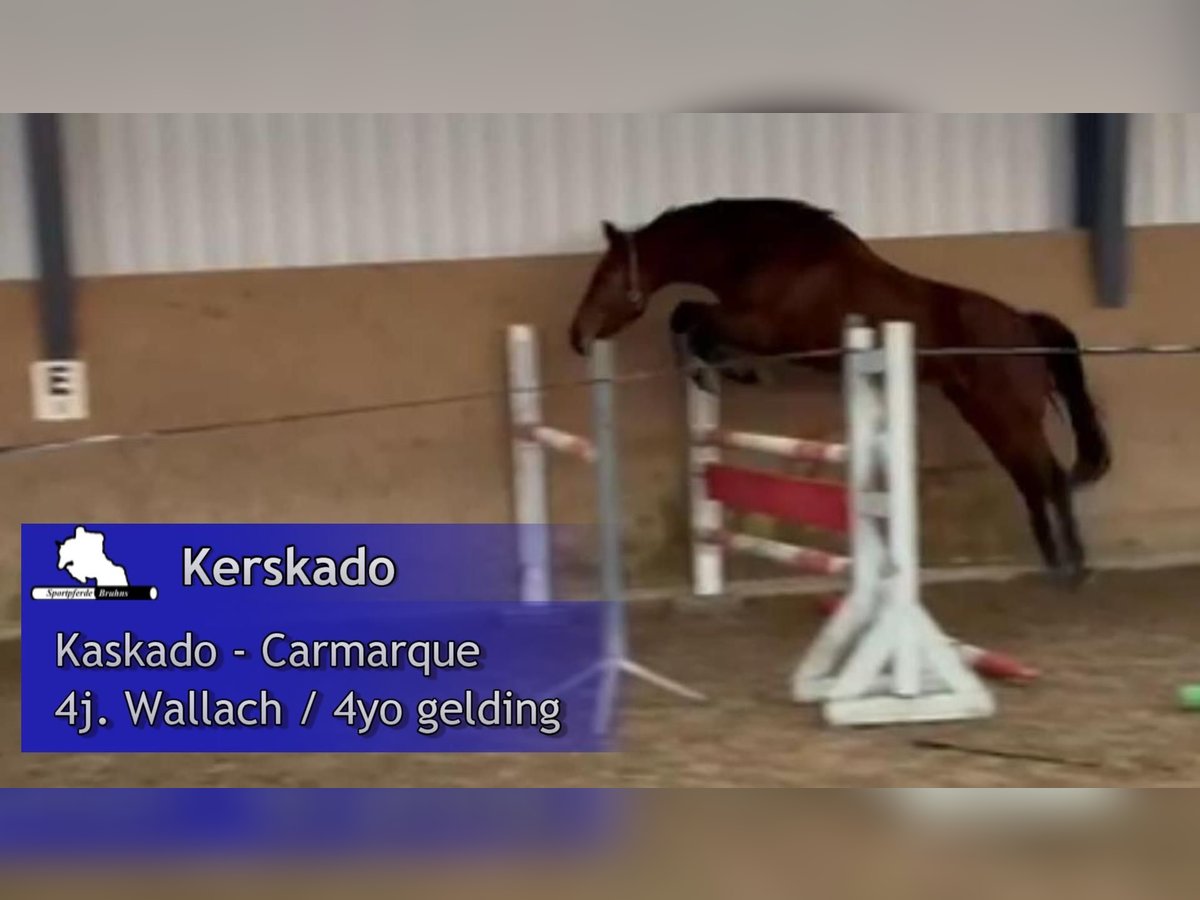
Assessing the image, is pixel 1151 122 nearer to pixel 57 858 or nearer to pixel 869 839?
pixel 869 839

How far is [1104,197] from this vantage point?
12.8ft

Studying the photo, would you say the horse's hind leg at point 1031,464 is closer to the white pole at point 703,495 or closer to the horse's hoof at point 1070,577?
the horse's hoof at point 1070,577

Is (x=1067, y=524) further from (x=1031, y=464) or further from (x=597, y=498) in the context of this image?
(x=597, y=498)

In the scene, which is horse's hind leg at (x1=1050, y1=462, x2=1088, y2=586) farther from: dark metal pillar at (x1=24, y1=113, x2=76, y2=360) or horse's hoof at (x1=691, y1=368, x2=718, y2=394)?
dark metal pillar at (x1=24, y1=113, x2=76, y2=360)

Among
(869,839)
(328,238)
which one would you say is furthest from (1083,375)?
(869,839)

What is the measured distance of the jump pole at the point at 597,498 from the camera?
106 inches

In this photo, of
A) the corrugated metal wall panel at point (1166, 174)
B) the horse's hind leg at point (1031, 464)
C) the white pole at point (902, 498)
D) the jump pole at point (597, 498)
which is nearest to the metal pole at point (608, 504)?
the jump pole at point (597, 498)

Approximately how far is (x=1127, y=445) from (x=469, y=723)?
2.07 meters

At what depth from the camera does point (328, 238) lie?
11.9 ft

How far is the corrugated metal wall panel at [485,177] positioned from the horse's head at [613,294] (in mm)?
323

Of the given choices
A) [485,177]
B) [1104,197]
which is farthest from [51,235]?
[1104,197]

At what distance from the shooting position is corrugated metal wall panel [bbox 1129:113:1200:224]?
4008 mm

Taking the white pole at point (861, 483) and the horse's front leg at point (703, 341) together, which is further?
the horse's front leg at point (703, 341)

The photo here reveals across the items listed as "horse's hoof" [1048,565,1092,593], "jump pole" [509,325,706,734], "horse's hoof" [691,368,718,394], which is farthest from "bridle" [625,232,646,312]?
"horse's hoof" [1048,565,1092,593]
